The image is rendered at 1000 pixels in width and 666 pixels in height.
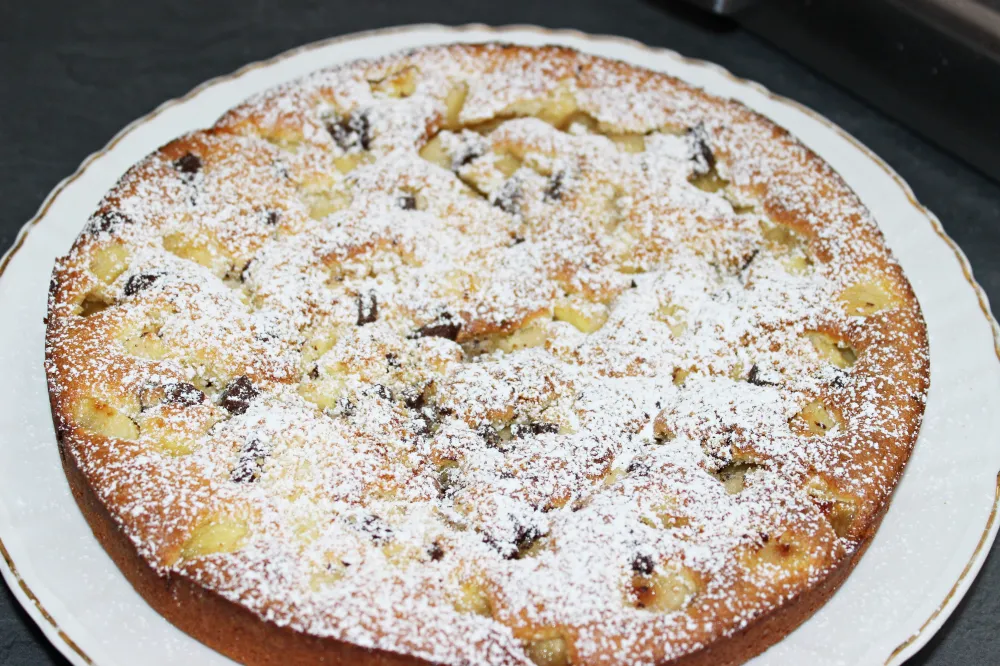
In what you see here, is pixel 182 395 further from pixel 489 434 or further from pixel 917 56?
pixel 917 56

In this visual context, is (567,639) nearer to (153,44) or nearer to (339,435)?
(339,435)

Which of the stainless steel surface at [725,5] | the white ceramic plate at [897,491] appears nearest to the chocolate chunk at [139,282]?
the white ceramic plate at [897,491]

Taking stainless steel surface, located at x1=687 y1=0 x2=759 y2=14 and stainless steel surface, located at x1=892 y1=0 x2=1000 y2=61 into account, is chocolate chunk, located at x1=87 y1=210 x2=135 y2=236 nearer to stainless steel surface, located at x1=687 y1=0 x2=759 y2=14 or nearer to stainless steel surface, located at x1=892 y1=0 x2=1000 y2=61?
stainless steel surface, located at x1=687 y1=0 x2=759 y2=14

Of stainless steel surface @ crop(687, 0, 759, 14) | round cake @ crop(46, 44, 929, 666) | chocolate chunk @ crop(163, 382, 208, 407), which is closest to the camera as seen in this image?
round cake @ crop(46, 44, 929, 666)

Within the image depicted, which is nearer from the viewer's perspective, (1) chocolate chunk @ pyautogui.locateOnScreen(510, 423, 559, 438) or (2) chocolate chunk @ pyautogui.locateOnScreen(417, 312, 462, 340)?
(1) chocolate chunk @ pyautogui.locateOnScreen(510, 423, 559, 438)

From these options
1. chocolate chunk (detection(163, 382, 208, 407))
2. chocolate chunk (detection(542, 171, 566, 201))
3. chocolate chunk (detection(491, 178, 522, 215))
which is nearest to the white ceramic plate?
chocolate chunk (detection(163, 382, 208, 407))

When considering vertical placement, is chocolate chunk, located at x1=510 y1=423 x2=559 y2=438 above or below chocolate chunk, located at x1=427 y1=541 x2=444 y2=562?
above

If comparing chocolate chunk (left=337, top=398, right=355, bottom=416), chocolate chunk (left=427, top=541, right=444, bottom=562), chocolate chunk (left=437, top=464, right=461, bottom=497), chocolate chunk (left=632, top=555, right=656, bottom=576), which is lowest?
chocolate chunk (left=427, top=541, right=444, bottom=562)

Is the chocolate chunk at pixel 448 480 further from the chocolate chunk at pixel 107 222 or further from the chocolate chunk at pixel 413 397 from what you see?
the chocolate chunk at pixel 107 222
